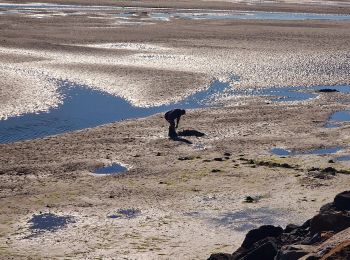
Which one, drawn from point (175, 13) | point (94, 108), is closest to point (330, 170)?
point (94, 108)

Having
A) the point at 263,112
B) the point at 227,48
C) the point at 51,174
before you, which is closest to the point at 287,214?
the point at 51,174

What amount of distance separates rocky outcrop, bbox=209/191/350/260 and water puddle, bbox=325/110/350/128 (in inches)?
557

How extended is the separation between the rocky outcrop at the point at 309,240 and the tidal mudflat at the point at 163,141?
197cm

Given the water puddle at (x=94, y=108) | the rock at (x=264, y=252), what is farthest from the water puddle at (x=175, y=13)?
the rock at (x=264, y=252)

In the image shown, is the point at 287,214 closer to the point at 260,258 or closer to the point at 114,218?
the point at 114,218

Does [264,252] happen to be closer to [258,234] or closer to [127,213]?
[258,234]

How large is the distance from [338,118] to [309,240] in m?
18.5

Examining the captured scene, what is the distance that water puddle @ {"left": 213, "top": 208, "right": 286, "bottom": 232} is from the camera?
18984 millimetres

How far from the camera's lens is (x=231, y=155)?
2569 centimetres

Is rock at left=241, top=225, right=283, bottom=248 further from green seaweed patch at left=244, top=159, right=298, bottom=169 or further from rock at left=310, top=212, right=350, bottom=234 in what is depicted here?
green seaweed patch at left=244, top=159, right=298, bottom=169

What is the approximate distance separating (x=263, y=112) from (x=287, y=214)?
42.5 feet

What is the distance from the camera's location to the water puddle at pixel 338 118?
30391 mm

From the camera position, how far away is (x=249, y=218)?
19.5 meters

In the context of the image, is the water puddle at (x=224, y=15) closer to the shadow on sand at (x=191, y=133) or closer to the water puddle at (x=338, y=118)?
the water puddle at (x=338, y=118)
